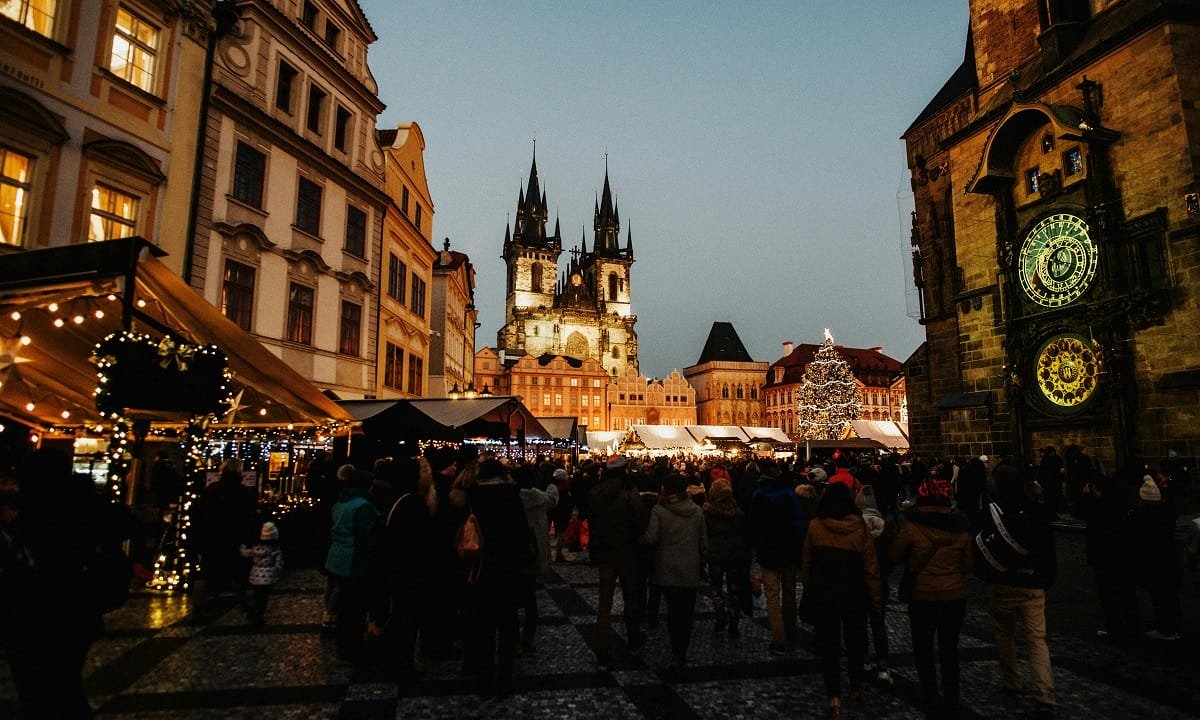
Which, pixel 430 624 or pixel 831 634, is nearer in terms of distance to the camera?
pixel 831 634

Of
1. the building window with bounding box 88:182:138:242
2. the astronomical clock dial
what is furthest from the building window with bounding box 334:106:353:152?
the astronomical clock dial

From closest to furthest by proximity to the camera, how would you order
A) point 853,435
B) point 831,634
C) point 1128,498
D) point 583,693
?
point 831,634, point 583,693, point 1128,498, point 853,435

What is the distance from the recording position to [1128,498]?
6.68m

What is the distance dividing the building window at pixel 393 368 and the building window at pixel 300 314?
406 centimetres

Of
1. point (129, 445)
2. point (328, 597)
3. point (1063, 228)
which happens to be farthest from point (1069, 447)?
point (129, 445)

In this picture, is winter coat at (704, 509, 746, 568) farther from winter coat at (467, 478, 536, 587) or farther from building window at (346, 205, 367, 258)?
building window at (346, 205, 367, 258)

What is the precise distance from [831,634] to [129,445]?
1017cm

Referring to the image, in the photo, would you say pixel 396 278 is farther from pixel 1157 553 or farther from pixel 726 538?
pixel 1157 553

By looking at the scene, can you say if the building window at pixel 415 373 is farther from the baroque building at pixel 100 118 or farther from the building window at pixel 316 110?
the baroque building at pixel 100 118

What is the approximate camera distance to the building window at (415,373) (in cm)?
2489

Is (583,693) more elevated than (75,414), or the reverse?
(75,414)

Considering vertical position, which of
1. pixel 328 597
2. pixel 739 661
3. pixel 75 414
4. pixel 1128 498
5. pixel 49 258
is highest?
pixel 49 258

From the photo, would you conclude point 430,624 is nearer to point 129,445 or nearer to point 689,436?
point 129,445

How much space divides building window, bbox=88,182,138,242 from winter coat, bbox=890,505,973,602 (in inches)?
548
